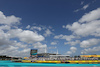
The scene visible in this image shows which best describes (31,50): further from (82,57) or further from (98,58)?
(98,58)

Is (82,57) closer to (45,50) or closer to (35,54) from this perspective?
(45,50)

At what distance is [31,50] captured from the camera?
144 meters

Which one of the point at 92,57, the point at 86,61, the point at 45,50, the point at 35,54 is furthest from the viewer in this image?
the point at 35,54

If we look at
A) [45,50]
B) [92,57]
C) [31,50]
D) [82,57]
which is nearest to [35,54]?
[31,50]

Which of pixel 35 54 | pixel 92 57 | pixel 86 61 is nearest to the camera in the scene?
pixel 86 61

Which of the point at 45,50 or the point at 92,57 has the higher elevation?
the point at 45,50

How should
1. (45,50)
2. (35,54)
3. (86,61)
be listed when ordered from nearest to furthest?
(86,61) < (45,50) < (35,54)

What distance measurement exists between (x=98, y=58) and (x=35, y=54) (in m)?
85.8

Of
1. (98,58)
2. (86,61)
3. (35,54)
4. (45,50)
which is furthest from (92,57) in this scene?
(35,54)

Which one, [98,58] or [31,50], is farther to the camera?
[31,50]

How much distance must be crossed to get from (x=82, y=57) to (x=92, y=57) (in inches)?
392

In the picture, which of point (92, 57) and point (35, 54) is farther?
point (35, 54)

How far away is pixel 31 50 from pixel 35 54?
8.85m

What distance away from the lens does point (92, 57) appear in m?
96.1
